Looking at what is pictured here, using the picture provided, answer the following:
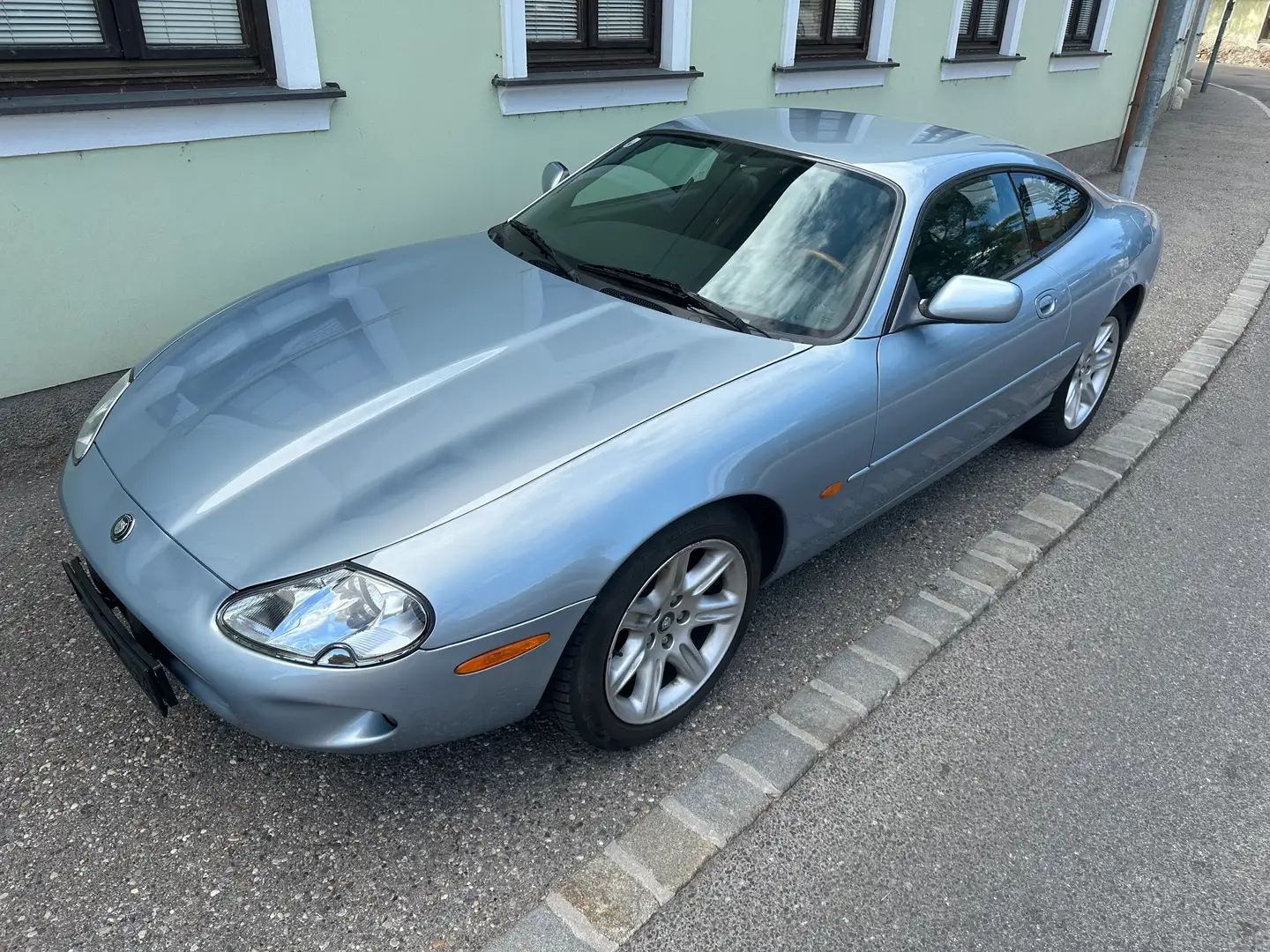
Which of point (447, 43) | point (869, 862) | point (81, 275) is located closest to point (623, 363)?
point (869, 862)

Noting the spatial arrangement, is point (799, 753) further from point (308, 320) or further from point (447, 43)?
point (447, 43)

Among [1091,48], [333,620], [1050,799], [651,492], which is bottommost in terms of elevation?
[1050,799]

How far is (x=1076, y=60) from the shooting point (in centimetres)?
979

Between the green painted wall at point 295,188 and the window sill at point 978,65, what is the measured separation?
9.72 ft

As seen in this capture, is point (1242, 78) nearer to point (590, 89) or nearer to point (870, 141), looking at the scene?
point (590, 89)

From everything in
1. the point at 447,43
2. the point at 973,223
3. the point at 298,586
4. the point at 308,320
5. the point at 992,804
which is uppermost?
the point at 447,43

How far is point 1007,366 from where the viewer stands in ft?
10.7

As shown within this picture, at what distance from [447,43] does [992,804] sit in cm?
419

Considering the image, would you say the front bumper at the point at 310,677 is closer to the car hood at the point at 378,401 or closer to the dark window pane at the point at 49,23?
the car hood at the point at 378,401

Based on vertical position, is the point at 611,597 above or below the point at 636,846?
above

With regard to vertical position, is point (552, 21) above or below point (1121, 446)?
above

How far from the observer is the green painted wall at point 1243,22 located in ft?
113

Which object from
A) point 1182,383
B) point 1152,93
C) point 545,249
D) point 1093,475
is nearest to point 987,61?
point 1152,93

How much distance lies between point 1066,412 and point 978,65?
5698 mm
